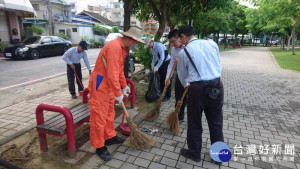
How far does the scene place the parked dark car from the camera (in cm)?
1195

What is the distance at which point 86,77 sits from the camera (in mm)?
8367

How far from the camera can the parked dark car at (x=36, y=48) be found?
1195 centimetres

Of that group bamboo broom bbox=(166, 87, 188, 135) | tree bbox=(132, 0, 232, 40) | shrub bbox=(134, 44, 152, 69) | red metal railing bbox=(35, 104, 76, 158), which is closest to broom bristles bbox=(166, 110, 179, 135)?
bamboo broom bbox=(166, 87, 188, 135)

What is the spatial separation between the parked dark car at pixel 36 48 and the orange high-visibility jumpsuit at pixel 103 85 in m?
11.4

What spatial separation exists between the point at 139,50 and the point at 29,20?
20995 mm

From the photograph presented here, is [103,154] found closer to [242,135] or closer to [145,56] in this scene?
[242,135]

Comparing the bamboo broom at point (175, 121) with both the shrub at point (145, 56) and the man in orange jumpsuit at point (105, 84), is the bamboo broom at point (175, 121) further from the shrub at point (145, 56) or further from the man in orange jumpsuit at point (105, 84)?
the shrub at point (145, 56)

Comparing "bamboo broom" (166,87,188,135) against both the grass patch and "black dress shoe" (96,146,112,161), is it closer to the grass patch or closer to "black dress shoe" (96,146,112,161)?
"black dress shoe" (96,146,112,161)

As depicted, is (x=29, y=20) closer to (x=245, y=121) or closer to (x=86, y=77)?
(x=86, y=77)

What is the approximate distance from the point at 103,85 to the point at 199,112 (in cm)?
132

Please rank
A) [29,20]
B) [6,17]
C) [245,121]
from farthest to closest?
1. [29,20]
2. [6,17]
3. [245,121]

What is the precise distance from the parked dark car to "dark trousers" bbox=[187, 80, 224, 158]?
1224 cm

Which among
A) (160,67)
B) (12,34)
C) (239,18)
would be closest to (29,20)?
(12,34)

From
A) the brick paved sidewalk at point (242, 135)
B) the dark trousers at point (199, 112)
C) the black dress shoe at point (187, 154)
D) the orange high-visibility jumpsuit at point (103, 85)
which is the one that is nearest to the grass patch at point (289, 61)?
the brick paved sidewalk at point (242, 135)
